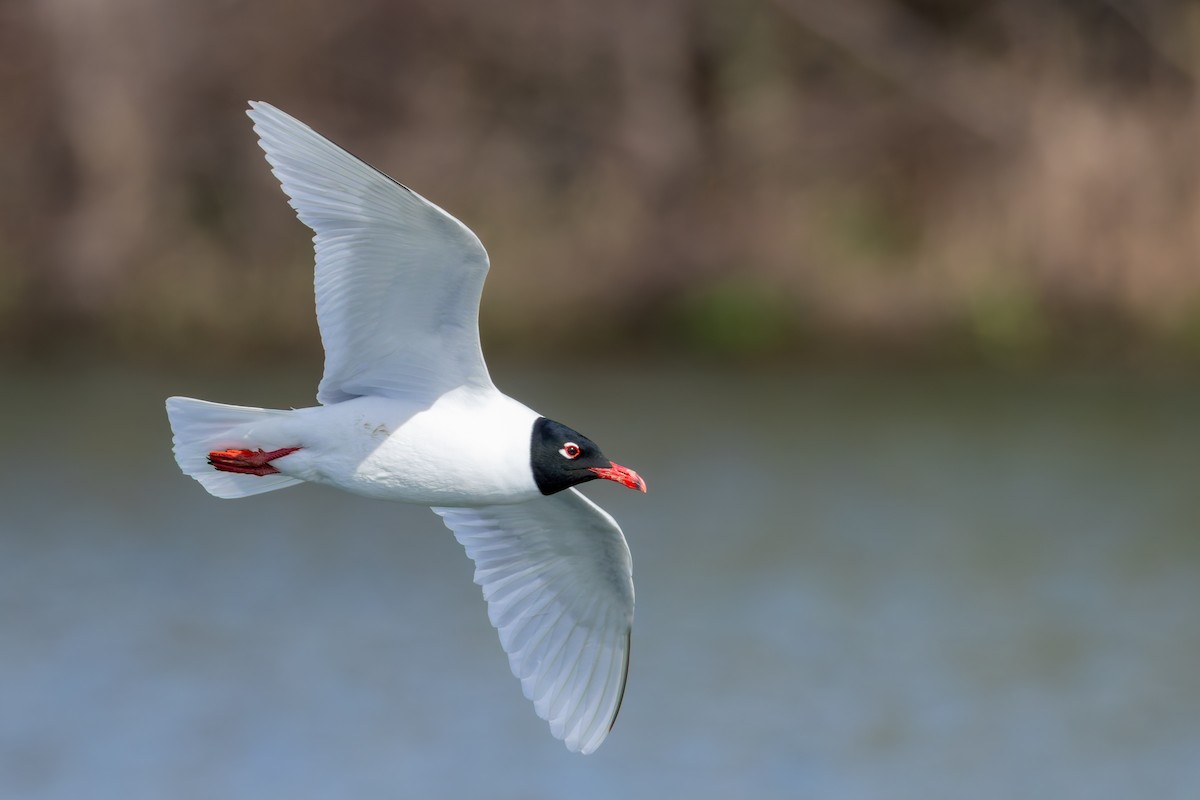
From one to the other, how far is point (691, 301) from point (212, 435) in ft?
34.8

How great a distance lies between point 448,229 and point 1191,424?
10.9 metres

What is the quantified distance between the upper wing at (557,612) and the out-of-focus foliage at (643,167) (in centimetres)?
928

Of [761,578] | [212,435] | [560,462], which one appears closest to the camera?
[560,462]

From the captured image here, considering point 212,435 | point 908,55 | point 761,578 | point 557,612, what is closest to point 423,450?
point 212,435

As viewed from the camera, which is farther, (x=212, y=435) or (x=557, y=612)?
(x=557, y=612)

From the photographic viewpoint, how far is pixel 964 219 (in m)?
16.4

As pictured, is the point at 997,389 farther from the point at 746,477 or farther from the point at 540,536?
the point at 540,536

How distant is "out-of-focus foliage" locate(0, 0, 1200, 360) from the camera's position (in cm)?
1594

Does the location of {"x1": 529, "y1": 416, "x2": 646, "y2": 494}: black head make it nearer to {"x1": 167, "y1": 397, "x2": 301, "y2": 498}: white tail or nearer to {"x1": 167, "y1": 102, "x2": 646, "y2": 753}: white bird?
{"x1": 167, "y1": 102, "x2": 646, "y2": 753}: white bird

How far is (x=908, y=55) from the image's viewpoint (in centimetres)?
1778

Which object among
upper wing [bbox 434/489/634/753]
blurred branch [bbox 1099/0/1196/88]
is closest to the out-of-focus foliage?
blurred branch [bbox 1099/0/1196/88]

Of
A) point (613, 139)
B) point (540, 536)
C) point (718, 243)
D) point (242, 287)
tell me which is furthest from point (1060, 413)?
point (540, 536)

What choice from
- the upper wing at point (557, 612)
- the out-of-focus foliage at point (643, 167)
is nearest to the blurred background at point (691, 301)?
the out-of-focus foliage at point (643, 167)

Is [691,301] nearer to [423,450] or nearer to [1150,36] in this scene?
[1150,36]
